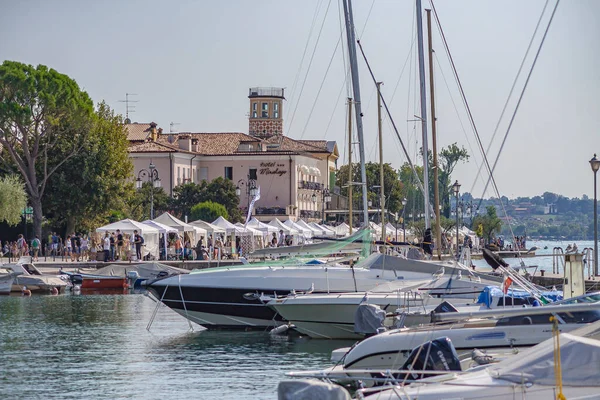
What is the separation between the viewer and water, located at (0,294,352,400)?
20.9 meters

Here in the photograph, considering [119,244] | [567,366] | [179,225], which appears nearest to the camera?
[567,366]

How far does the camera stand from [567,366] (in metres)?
12.3

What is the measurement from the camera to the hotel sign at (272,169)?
10769 centimetres

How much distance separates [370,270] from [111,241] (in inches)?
1333

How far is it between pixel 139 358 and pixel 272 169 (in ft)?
271

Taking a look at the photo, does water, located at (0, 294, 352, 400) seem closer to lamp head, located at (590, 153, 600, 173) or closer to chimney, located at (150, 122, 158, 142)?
lamp head, located at (590, 153, 600, 173)

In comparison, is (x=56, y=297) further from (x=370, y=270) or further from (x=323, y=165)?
(x=323, y=165)

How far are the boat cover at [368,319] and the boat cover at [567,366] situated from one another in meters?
9.99

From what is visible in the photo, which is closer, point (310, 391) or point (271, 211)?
point (310, 391)

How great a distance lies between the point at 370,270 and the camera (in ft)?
95.0

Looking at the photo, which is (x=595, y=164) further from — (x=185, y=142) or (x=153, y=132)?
(x=153, y=132)

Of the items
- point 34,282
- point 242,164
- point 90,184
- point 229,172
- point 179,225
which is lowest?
point 34,282

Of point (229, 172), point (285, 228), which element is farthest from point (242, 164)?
point (285, 228)

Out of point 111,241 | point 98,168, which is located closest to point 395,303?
point 111,241
